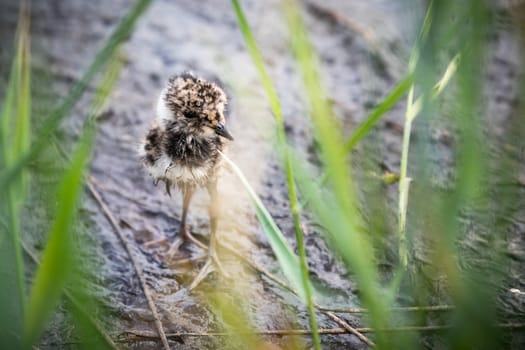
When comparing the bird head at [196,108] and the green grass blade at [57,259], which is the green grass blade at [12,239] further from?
the bird head at [196,108]

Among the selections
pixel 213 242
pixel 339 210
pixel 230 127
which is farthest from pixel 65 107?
pixel 230 127

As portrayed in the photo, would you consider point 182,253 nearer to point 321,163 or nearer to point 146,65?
point 321,163

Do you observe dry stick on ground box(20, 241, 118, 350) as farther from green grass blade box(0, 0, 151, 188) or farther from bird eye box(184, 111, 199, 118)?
bird eye box(184, 111, 199, 118)

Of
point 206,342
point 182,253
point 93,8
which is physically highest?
point 93,8

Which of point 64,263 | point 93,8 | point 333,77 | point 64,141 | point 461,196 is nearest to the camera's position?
point 64,263

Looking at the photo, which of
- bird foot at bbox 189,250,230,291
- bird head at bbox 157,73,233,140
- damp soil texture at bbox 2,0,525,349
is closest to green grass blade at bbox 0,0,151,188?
damp soil texture at bbox 2,0,525,349

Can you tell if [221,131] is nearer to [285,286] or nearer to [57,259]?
[285,286]

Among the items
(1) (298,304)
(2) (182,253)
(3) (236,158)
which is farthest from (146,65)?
(1) (298,304)
